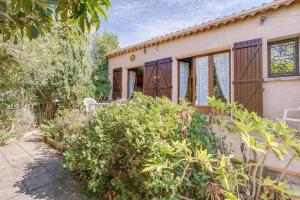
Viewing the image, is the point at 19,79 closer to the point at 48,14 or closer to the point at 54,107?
the point at 54,107

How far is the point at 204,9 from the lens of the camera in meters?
8.38

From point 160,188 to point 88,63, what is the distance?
7749mm

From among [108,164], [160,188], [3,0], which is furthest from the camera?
[108,164]

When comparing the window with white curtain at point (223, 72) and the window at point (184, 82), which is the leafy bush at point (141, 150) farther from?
the window at point (184, 82)

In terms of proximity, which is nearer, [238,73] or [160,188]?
[160,188]

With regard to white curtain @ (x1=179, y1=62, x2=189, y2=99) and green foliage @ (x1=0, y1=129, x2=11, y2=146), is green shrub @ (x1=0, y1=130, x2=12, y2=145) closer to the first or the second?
green foliage @ (x1=0, y1=129, x2=11, y2=146)

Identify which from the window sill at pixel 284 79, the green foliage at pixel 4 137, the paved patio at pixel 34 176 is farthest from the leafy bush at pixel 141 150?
the window sill at pixel 284 79

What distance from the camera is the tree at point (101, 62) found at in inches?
442

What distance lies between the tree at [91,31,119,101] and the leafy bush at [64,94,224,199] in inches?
309

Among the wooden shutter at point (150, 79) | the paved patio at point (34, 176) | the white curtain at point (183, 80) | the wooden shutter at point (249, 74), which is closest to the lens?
the paved patio at point (34, 176)

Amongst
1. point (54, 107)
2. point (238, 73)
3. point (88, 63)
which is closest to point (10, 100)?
point (54, 107)

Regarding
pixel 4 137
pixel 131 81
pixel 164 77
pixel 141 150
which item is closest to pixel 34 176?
pixel 141 150

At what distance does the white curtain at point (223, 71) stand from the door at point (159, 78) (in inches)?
77.4

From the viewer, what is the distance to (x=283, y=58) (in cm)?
586
